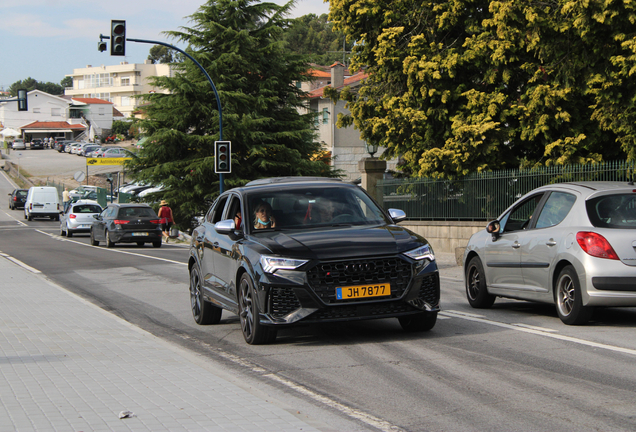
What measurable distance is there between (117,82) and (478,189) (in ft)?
513

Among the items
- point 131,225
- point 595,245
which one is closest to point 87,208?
point 131,225

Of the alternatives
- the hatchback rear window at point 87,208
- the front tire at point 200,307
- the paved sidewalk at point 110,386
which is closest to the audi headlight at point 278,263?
the paved sidewalk at point 110,386

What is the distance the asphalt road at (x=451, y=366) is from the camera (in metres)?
5.37

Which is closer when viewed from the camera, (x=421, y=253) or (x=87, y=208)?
(x=421, y=253)

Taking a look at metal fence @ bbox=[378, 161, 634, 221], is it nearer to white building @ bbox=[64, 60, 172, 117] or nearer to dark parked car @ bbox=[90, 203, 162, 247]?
dark parked car @ bbox=[90, 203, 162, 247]

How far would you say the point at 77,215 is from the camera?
1550 inches

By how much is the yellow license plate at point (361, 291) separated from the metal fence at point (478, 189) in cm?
1113

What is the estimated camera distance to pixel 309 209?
355 inches

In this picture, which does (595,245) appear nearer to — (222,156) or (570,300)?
(570,300)

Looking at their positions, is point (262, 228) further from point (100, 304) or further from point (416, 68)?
point (416, 68)

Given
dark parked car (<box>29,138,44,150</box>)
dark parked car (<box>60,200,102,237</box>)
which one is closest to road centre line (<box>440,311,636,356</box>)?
dark parked car (<box>60,200,102,237</box>)

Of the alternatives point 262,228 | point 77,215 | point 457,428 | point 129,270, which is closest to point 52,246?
point 77,215

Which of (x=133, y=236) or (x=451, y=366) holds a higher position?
(x=451, y=366)

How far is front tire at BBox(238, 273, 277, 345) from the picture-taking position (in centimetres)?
818
